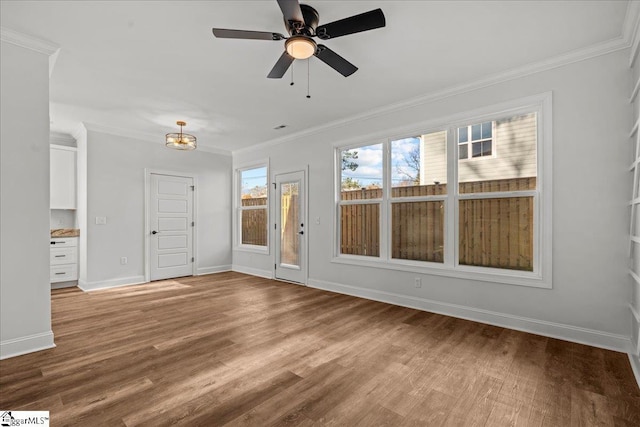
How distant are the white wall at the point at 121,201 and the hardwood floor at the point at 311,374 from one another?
173 centimetres

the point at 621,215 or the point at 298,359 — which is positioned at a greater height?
the point at 621,215

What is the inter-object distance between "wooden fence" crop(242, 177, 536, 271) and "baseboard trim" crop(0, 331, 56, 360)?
3.69 m

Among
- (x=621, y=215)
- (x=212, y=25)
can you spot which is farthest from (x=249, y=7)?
(x=621, y=215)

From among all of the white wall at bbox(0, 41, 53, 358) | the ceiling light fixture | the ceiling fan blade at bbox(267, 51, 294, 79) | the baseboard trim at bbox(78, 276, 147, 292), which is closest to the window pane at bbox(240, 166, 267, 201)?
the ceiling light fixture

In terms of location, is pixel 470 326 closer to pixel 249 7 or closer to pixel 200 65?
pixel 249 7

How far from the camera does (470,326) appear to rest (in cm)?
339

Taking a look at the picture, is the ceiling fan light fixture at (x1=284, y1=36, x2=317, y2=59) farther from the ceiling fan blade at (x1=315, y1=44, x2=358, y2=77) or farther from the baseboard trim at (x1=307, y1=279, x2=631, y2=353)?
the baseboard trim at (x1=307, y1=279, x2=631, y2=353)

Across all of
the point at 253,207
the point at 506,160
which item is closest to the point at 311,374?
the point at 506,160

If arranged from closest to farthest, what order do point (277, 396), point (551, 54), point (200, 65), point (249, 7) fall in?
point (277, 396) < point (249, 7) < point (551, 54) < point (200, 65)

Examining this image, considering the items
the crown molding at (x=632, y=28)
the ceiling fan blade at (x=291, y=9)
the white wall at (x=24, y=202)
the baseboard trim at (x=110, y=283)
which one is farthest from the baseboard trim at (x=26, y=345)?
the crown molding at (x=632, y=28)

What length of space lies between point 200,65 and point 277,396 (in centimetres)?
321

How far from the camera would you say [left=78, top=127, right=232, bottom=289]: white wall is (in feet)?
17.0

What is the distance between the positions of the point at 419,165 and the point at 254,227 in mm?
3986

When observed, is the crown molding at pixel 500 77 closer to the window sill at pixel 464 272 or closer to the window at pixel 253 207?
the window at pixel 253 207
